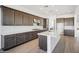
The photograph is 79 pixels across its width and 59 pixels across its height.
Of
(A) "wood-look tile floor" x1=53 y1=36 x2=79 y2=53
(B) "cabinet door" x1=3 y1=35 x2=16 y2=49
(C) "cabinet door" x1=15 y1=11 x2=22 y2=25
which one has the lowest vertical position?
(A) "wood-look tile floor" x1=53 y1=36 x2=79 y2=53

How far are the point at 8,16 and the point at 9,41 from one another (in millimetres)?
1350

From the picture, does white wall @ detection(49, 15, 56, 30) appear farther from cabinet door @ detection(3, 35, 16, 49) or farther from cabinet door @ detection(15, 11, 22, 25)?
cabinet door @ detection(3, 35, 16, 49)

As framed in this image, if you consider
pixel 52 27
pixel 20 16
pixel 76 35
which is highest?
pixel 20 16

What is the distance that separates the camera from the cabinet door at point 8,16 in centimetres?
453

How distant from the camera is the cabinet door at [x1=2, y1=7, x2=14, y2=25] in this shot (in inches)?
178

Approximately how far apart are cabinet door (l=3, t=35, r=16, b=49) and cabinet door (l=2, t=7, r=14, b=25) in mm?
804

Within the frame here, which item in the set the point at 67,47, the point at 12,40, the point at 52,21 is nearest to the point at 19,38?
the point at 12,40

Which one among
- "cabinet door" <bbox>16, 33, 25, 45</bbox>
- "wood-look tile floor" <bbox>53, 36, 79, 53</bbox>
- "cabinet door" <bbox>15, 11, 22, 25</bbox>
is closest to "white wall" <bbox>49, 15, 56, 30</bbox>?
"wood-look tile floor" <bbox>53, 36, 79, 53</bbox>
